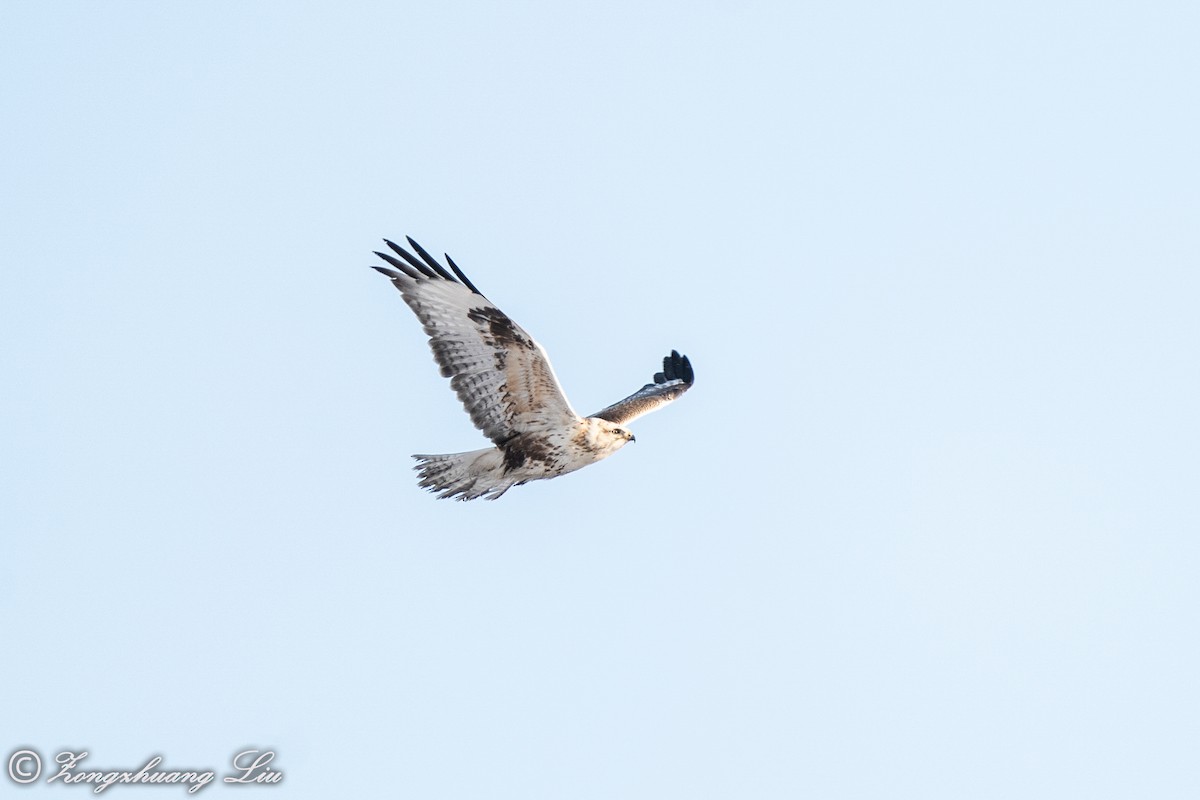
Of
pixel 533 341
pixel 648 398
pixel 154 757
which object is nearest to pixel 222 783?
pixel 154 757

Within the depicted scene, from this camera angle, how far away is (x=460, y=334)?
11.3 metres

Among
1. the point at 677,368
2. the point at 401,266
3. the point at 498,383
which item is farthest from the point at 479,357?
the point at 677,368

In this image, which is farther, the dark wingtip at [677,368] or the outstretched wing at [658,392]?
the dark wingtip at [677,368]

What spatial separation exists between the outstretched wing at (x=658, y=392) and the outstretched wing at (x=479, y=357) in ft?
4.95

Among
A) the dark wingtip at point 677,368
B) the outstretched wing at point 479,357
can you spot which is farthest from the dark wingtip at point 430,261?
the dark wingtip at point 677,368

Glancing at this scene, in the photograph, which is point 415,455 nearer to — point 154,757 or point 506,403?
point 506,403

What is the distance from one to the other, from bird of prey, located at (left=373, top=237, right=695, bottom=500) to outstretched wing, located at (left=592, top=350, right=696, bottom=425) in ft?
4.29

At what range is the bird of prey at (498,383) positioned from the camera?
36.6 feet

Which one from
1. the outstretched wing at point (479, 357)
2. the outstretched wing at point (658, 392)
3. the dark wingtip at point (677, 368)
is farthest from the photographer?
the dark wingtip at point (677, 368)

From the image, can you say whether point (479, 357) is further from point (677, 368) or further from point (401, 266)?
point (677, 368)

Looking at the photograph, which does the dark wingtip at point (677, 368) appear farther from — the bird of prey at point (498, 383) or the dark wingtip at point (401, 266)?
the dark wingtip at point (401, 266)

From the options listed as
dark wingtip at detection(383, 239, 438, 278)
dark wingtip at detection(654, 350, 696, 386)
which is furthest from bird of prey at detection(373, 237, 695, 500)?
dark wingtip at detection(654, 350, 696, 386)

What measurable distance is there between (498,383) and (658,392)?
3.46 m

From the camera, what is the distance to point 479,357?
1130 cm
